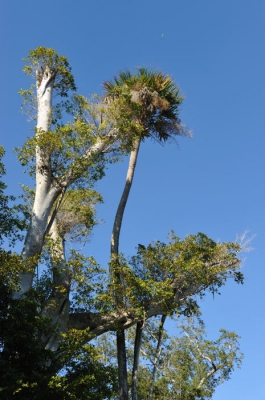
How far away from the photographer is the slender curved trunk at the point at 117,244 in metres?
11.3

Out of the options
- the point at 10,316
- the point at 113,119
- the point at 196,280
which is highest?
the point at 113,119

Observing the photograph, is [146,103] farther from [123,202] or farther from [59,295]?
[59,295]

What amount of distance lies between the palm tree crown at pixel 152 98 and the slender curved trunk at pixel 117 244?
3.30 feet

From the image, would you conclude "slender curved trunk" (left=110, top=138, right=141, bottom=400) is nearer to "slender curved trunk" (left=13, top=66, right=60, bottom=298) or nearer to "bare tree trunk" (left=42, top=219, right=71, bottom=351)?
"bare tree trunk" (left=42, top=219, right=71, bottom=351)

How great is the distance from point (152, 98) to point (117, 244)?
5171 millimetres

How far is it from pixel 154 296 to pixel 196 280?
134 centimetres

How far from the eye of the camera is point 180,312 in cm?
1189

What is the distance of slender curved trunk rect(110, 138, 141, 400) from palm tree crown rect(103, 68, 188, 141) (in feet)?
3.30

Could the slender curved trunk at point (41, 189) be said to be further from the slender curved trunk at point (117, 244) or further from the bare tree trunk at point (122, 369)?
the bare tree trunk at point (122, 369)

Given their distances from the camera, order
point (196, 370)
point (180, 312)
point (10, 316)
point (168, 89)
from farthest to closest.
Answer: point (196, 370), point (168, 89), point (180, 312), point (10, 316)

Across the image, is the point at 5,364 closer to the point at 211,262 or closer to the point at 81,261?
the point at 81,261

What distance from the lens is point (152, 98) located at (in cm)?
1521

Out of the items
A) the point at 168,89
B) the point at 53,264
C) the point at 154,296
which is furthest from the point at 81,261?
the point at 168,89

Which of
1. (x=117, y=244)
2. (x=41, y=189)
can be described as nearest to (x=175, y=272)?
(x=117, y=244)
